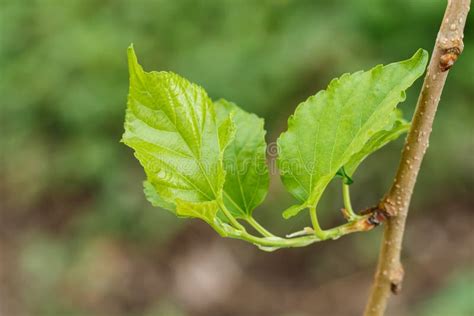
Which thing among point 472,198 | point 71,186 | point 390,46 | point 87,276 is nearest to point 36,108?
point 71,186

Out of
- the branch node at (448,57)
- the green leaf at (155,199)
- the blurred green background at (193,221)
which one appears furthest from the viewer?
the blurred green background at (193,221)

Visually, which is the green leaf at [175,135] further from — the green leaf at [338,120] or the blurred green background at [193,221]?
the blurred green background at [193,221]

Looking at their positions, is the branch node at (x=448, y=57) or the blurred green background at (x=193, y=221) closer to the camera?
the branch node at (x=448, y=57)

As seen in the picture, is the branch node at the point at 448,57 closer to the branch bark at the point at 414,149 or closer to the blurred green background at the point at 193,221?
the branch bark at the point at 414,149

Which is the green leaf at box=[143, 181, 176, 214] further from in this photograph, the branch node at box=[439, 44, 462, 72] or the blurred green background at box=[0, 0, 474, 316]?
the blurred green background at box=[0, 0, 474, 316]

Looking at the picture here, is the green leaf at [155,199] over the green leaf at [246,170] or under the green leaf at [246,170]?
under

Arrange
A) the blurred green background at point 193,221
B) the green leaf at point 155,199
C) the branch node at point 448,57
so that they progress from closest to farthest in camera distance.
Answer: the branch node at point 448,57, the green leaf at point 155,199, the blurred green background at point 193,221

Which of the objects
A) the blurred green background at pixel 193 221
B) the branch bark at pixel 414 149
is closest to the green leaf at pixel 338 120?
the branch bark at pixel 414 149
